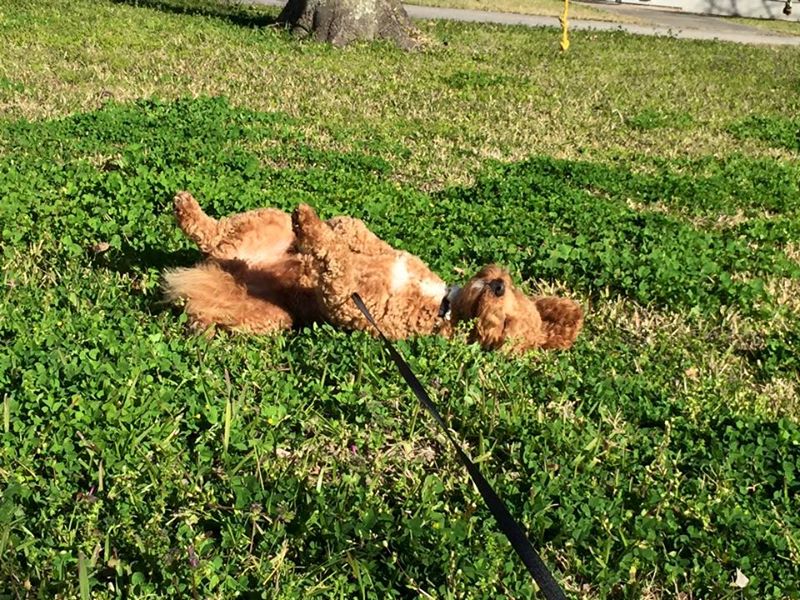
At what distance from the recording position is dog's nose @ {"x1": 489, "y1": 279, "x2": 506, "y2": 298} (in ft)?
12.5

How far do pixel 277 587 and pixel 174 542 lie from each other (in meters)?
0.45

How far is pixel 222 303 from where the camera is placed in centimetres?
412

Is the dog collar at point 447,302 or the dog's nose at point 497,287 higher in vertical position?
the dog's nose at point 497,287

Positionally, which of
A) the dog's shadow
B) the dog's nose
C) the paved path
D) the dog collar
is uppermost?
the paved path

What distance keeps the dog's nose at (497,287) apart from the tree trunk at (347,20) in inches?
430

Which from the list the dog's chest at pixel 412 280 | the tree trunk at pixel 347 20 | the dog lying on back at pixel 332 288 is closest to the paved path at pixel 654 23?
the tree trunk at pixel 347 20

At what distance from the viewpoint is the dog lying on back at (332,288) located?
389cm

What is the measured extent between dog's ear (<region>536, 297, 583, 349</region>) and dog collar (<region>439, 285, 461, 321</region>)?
528 mm

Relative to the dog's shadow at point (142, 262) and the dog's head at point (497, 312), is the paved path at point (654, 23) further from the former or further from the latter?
the dog's head at point (497, 312)

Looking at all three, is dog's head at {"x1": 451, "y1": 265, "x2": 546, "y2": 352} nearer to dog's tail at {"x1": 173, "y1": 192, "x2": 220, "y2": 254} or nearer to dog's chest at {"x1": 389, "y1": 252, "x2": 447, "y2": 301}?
dog's chest at {"x1": 389, "y1": 252, "x2": 447, "y2": 301}

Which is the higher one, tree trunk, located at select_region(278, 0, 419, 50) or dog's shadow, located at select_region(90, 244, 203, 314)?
tree trunk, located at select_region(278, 0, 419, 50)

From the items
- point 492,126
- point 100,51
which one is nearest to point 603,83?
point 492,126

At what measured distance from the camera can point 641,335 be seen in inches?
189

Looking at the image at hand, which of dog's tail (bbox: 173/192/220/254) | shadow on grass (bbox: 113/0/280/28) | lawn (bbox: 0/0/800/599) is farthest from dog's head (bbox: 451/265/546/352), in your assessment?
shadow on grass (bbox: 113/0/280/28)
